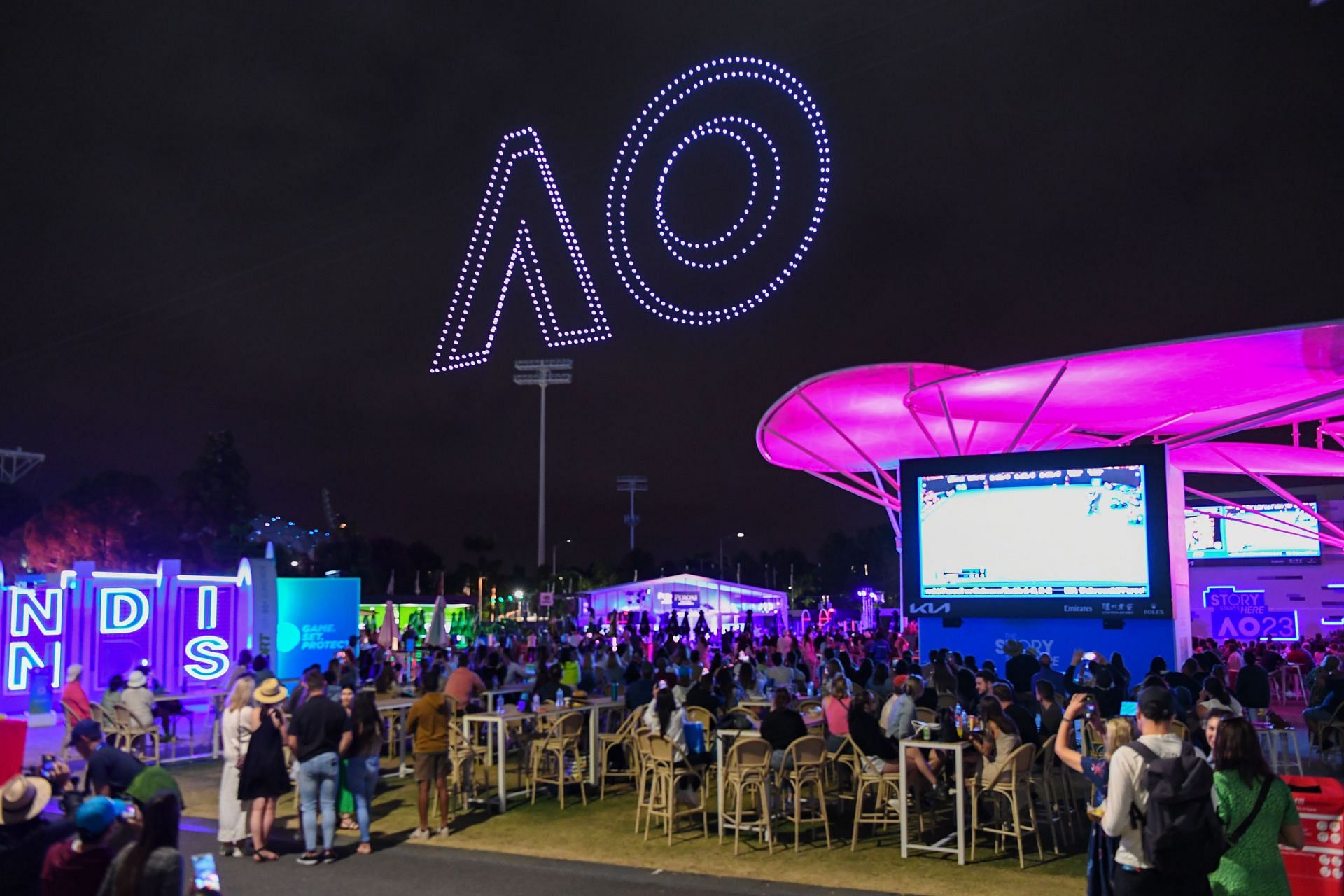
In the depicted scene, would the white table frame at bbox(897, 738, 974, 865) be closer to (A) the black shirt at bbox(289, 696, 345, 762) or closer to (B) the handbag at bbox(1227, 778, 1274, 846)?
(B) the handbag at bbox(1227, 778, 1274, 846)

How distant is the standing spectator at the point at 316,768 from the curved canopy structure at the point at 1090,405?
14.3 metres

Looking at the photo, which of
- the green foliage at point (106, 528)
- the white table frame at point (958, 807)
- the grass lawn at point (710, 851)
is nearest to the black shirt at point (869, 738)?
the white table frame at point (958, 807)

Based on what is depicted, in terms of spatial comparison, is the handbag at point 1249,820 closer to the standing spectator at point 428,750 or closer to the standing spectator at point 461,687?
the standing spectator at point 428,750

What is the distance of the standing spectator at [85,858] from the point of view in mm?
4203

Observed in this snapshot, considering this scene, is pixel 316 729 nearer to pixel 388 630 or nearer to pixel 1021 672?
pixel 1021 672

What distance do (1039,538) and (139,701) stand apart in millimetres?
15252

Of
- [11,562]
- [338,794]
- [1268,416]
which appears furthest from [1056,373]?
[11,562]

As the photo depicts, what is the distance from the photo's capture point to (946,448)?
29.6 metres

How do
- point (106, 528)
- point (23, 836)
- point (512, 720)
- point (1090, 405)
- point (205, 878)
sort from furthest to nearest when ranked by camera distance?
point (106, 528)
point (1090, 405)
point (512, 720)
point (23, 836)
point (205, 878)

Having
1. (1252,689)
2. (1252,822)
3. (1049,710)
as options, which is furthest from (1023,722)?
(1252,689)

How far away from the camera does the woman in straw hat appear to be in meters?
8.50

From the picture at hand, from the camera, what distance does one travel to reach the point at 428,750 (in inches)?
377

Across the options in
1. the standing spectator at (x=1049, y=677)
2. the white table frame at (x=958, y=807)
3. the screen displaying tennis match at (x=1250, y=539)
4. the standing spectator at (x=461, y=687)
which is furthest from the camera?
the screen displaying tennis match at (x=1250, y=539)

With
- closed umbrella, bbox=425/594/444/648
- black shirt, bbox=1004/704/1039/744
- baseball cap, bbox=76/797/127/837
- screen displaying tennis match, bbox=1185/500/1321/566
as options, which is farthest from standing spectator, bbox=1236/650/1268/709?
screen displaying tennis match, bbox=1185/500/1321/566
